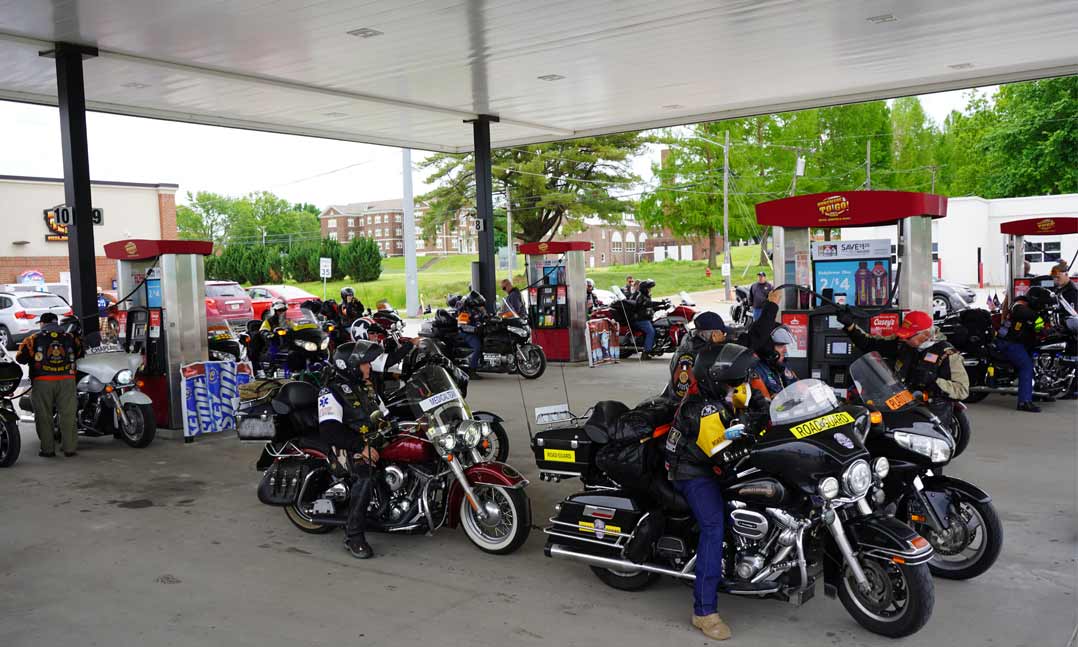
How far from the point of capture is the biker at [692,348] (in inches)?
242

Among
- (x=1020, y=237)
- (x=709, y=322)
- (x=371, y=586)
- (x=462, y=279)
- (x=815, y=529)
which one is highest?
(x=1020, y=237)

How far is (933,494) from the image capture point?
5227mm

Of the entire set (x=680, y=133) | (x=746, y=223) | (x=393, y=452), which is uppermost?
(x=680, y=133)

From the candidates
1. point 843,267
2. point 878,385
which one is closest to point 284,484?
point 878,385

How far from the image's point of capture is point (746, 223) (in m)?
45.6

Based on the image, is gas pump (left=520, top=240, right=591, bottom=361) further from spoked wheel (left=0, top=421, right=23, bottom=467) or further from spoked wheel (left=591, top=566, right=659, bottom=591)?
spoked wheel (left=591, top=566, right=659, bottom=591)

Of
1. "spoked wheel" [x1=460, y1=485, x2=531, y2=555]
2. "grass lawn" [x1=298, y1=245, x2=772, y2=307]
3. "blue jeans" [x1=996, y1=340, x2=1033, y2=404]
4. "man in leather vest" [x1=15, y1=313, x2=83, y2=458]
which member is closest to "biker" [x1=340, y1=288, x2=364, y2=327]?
"man in leather vest" [x1=15, y1=313, x2=83, y2=458]

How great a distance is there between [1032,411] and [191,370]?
999cm

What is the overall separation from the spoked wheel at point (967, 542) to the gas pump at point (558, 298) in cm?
1120

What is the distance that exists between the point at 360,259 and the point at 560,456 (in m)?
39.8

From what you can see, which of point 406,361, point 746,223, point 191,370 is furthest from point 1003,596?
point 746,223

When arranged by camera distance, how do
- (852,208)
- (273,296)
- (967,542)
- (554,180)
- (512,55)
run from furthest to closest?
(554,180), (273,296), (512,55), (852,208), (967,542)

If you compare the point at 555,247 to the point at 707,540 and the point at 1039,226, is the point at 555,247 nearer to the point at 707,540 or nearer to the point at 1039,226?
the point at 1039,226

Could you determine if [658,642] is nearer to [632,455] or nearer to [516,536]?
[632,455]
